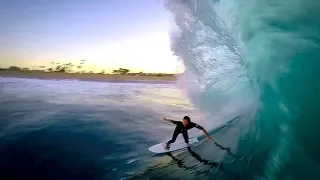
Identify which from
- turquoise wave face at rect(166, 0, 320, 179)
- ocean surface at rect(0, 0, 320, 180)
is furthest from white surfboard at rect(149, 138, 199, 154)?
turquoise wave face at rect(166, 0, 320, 179)

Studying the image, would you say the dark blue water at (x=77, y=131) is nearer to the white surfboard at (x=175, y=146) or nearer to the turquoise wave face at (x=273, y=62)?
the white surfboard at (x=175, y=146)

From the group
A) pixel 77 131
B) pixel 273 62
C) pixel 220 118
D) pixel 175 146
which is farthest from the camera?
pixel 77 131

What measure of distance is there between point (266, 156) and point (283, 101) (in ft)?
2.37

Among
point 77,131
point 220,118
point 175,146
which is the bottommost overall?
point 77,131

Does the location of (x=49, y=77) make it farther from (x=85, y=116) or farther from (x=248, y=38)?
(x=248, y=38)

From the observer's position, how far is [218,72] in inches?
203

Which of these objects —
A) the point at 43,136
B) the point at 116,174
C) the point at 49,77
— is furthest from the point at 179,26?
the point at 49,77

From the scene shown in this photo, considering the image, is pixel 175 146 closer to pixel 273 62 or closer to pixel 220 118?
pixel 220 118

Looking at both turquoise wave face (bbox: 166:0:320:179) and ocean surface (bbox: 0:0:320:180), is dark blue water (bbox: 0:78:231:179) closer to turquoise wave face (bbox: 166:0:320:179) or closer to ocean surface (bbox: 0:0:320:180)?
ocean surface (bbox: 0:0:320:180)

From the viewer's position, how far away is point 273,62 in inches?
141

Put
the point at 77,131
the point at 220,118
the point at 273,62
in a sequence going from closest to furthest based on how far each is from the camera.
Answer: the point at 273,62 < the point at 220,118 < the point at 77,131

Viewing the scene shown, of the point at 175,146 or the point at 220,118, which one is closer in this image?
the point at 175,146

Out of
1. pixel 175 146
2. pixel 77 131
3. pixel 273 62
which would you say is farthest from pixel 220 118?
pixel 77 131

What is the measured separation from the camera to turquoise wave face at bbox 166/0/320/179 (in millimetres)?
3240
